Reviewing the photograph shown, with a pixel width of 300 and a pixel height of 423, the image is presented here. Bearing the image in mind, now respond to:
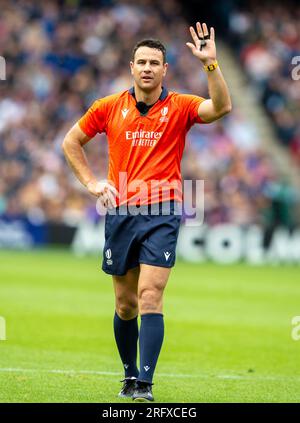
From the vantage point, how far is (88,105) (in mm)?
27328

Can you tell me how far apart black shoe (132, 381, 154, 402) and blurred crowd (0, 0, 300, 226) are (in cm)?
1729

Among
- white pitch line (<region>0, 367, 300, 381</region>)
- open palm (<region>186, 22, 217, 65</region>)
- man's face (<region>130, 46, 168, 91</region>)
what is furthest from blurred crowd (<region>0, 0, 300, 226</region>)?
open palm (<region>186, 22, 217, 65</region>)

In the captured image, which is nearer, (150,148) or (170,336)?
(150,148)

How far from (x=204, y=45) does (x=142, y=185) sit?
3.95 ft

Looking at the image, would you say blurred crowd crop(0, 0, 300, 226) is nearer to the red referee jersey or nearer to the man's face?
the red referee jersey

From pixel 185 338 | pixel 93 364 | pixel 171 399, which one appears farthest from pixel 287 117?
pixel 171 399

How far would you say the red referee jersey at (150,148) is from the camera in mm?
8516

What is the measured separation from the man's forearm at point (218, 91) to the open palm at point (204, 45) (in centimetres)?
11

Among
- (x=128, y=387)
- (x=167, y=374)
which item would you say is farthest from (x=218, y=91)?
(x=167, y=374)

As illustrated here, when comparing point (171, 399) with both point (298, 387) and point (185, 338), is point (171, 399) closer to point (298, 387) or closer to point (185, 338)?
point (298, 387)

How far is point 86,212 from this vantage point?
25625 millimetres

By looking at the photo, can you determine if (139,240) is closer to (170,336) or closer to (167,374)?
(167,374)

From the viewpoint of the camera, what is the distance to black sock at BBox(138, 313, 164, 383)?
8.16 m
